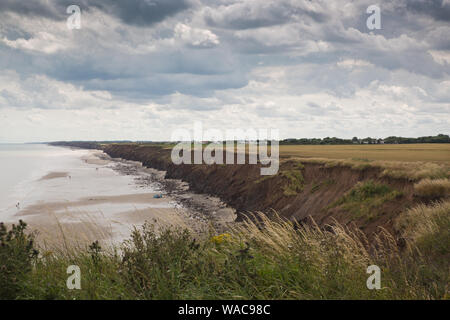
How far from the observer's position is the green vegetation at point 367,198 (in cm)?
1633

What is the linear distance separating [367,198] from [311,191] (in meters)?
7.33

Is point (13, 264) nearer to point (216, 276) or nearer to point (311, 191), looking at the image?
point (216, 276)

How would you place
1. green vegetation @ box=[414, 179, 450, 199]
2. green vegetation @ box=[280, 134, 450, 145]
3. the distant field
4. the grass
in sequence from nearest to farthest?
green vegetation @ box=[414, 179, 450, 199], the grass, the distant field, green vegetation @ box=[280, 134, 450, 145]

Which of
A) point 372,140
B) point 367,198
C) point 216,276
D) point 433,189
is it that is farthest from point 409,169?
point 372,140

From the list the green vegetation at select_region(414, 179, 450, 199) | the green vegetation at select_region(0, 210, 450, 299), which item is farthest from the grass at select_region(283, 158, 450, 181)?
the green vegetation at select_region(0, 210, 450, 299)

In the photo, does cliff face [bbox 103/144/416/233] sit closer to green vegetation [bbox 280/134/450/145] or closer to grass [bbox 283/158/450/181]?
grass [bbox 283/158/450/181]

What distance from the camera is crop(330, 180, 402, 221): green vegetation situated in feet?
53.6

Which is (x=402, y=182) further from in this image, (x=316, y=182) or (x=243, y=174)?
(x=243, y=174)

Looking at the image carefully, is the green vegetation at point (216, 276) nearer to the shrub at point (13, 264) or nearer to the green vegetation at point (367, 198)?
the shrub at point (13, 264)

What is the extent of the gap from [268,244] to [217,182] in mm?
37283

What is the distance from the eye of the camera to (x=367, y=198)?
18.2 meters

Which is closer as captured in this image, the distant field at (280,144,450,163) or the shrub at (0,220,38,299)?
the shrub at (0,220,38,299)
